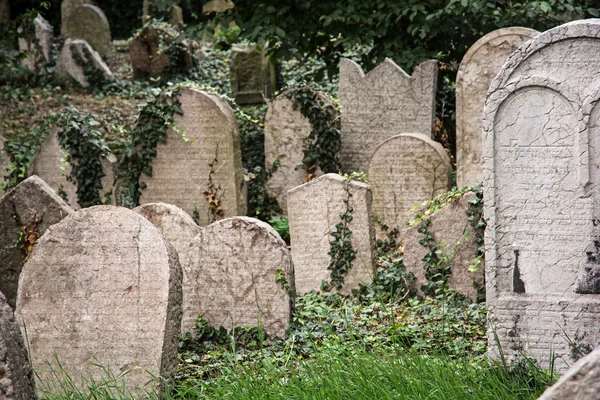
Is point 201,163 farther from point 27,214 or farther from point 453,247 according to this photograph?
point 453,247

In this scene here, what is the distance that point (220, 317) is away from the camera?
6375 millimetres

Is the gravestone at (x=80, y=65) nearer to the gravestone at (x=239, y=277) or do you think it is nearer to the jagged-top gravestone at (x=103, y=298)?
the gravestone at (x=239, y=277)

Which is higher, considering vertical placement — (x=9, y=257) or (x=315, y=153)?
(x=315, y=153)

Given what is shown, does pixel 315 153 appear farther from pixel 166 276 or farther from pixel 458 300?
pixel 166 276

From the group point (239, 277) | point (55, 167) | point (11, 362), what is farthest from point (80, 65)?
point (11, 362)

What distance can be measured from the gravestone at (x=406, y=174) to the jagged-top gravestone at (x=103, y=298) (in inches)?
141

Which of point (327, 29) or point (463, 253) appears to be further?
point (327, 29)

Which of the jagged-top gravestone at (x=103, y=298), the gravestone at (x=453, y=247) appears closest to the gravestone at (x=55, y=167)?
the gravestone at (x=453, y=247)

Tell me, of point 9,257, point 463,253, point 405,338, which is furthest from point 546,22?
point 9,257

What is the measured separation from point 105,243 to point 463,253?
2963 mm

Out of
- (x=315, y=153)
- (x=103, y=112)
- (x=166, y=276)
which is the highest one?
(x=103, y=112)

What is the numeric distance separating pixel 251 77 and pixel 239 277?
26.9 feet

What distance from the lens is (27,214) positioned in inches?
270

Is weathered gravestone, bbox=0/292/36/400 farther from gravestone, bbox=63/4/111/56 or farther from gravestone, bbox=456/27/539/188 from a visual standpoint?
gravestone, bbox=63/4/111/56
